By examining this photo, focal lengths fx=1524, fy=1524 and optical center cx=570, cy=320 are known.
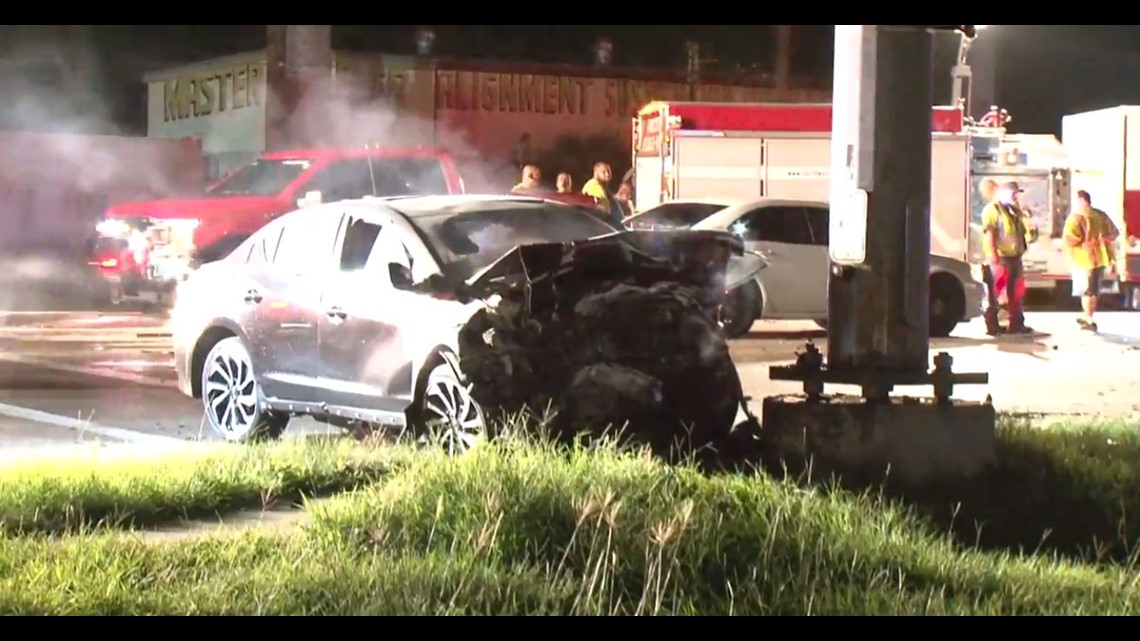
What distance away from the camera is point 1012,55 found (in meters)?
13.1

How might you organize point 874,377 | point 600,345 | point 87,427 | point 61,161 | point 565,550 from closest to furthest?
point 565,550, point 600,345, point 874,377, point 87,427, point 61,161

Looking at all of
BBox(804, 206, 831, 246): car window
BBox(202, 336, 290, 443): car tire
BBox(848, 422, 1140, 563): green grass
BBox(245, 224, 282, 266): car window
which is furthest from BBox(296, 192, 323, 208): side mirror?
BBox(848, 422, 1140, 563): green grass

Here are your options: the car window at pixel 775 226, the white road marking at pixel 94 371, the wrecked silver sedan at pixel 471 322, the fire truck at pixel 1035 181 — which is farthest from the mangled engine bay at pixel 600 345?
the fire truck at pixel 1035 181

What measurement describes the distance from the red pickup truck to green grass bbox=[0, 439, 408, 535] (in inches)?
48.6

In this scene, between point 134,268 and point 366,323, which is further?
point 134,268

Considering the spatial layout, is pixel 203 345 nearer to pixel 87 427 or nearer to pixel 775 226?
pixel 87 427

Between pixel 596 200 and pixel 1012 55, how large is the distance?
667cm

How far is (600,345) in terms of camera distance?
6246 millimetres

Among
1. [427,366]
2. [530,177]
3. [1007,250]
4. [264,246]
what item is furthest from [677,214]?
[1007,250]

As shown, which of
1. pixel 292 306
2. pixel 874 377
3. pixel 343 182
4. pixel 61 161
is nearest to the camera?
pixel 874 377

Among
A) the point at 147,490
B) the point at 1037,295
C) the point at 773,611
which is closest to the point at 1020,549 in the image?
the point at 773,611

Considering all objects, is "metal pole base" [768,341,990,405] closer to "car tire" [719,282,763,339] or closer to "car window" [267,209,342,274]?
"car tire" [719,282,763,339]

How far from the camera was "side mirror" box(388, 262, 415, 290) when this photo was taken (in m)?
6.64

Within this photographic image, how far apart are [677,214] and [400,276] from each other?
2.28 meters
